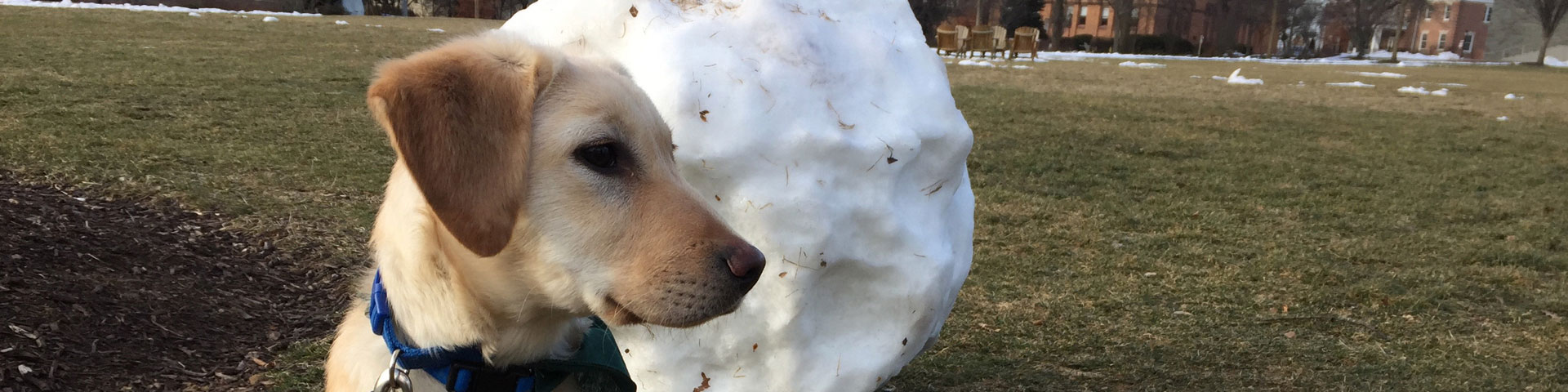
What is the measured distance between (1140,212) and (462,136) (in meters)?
6.75

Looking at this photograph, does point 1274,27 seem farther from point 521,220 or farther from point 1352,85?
point 521,220

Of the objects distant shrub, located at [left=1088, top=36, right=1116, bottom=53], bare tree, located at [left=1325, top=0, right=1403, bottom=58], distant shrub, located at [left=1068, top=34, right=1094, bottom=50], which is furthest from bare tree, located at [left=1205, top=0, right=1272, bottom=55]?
distant shrub, located at [left=1068, top=34, right=1094, bottom=50]

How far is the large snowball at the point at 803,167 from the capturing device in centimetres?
317

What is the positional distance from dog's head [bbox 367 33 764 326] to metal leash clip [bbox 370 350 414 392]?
0.26 meters

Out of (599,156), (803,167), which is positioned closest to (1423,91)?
(803,167)

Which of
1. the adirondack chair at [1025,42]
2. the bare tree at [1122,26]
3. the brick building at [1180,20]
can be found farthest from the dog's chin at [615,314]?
the brick building at [1180,20]

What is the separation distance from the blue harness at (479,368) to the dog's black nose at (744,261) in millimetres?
522

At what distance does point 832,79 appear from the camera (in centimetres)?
329

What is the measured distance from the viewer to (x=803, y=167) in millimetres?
3188

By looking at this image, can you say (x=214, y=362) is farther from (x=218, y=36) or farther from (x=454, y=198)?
(x=218, y=36)

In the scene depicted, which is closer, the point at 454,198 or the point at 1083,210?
the point at 454,198

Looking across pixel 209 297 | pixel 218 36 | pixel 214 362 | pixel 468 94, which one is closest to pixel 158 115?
pixel 209 297

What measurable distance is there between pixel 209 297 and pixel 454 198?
3255 millimetres

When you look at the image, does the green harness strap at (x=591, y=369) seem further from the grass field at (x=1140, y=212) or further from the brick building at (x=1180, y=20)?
the brick building at (x=1180, y=20)
